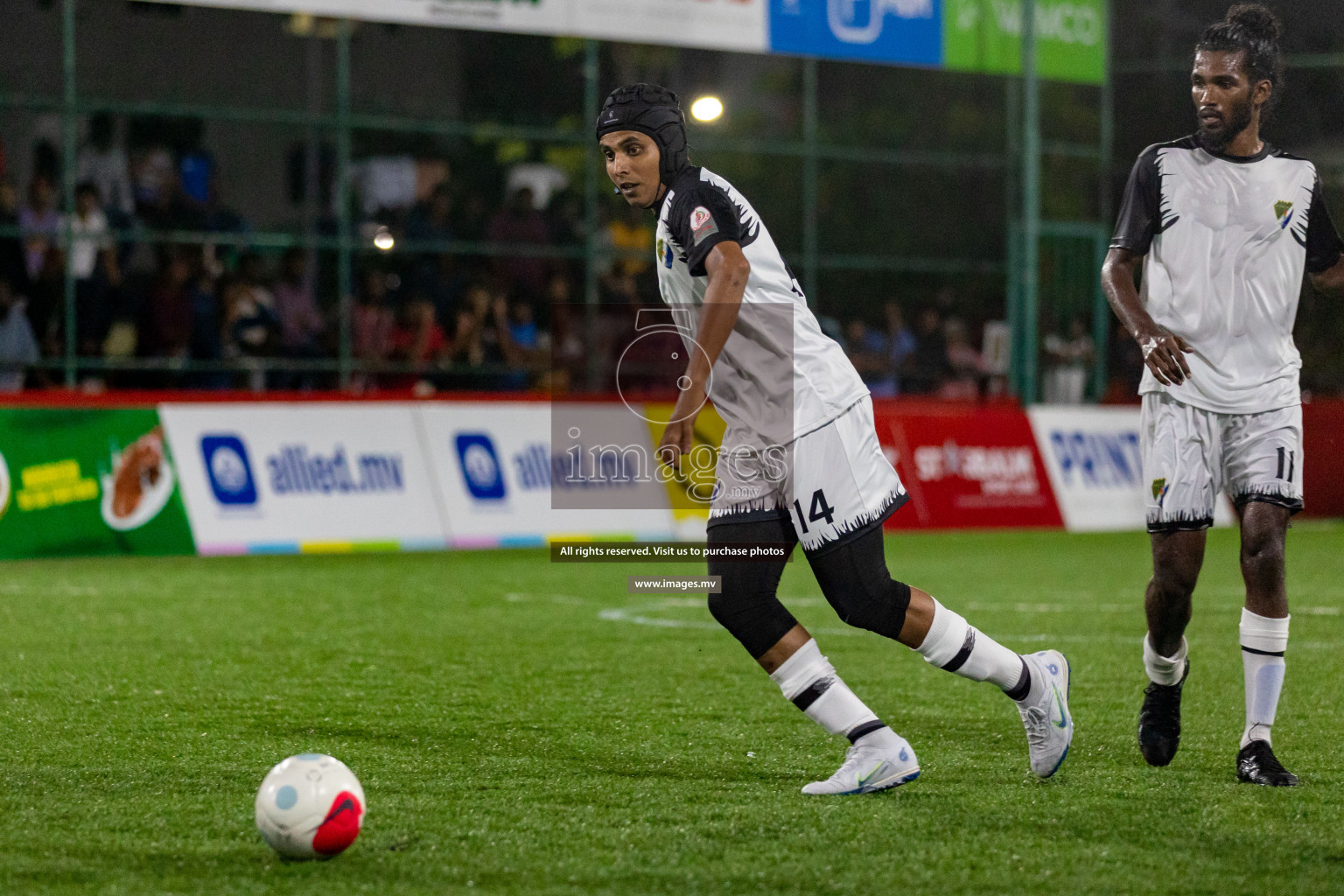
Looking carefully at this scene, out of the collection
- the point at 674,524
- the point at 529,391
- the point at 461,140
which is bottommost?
the point at 674,524

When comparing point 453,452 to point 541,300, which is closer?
point 453,452

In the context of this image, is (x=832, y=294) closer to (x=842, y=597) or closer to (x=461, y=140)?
(x=461, y=140)

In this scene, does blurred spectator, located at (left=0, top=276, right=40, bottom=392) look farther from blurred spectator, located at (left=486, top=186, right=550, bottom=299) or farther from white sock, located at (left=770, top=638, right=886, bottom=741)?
white sock, located at (left=770, top=638, right=886, bottom=741)

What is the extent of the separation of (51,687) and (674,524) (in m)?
8.38

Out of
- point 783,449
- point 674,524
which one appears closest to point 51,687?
point 783,449

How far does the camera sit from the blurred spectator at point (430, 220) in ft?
57.5

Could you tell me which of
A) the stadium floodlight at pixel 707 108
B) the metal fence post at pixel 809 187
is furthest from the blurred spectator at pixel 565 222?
the metal fence post at pixel 809 187

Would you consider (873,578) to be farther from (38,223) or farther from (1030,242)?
(1030,242)

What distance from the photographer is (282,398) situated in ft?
46.6

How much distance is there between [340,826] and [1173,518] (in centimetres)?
274

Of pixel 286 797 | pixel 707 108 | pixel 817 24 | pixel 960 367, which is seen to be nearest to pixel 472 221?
pixel 707 108

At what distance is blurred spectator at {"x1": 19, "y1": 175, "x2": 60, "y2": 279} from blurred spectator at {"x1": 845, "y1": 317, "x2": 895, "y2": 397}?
320 inches

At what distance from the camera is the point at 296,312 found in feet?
54.1

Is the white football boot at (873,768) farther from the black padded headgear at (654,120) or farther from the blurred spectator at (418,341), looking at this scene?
the blurred spectator at (418,341)
